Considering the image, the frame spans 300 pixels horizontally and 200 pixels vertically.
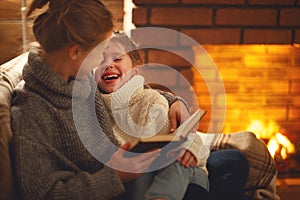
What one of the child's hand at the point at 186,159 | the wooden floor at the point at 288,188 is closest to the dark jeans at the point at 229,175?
the child's hand at the point at 186,159

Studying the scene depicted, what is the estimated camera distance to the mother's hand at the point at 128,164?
1309 mm

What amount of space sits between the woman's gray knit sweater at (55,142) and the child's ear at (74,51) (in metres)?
0.07

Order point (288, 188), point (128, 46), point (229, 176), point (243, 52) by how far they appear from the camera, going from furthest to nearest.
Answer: point (243, 52)
point (288, 188)
point (128, 46)
point (229, 176)

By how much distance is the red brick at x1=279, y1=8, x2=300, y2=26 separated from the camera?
232 centimetres

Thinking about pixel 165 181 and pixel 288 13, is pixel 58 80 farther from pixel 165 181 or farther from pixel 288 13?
pixel 288 13

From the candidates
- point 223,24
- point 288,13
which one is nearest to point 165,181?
point 223,24

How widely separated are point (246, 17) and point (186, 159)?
1113 millimetres

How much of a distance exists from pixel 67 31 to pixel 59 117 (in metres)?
0.24

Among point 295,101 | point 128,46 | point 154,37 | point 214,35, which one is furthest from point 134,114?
point 295,101

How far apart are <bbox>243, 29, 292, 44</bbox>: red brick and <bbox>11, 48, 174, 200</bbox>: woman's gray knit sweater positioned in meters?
1.12

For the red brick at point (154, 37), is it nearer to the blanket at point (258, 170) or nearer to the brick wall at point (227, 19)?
the brick wall at point (227, 19)

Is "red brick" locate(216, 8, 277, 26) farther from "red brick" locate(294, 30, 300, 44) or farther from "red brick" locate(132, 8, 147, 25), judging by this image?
"red brick" locate(132, 8, 147, 25)

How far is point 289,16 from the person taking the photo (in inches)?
91.7

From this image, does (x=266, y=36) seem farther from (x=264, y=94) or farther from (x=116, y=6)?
(x=116, y=6)
